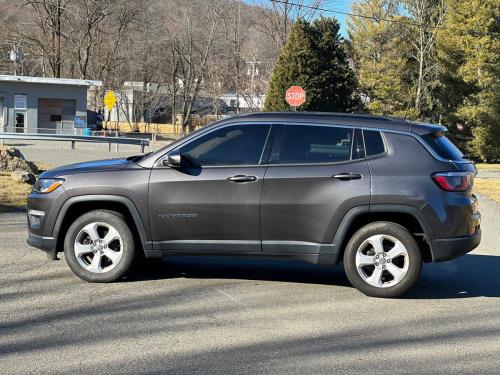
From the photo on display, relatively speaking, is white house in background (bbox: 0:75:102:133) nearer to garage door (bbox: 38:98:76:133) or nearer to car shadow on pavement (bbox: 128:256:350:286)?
garage door (bbox: 38:98:76:133)

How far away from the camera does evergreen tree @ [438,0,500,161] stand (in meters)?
35.4

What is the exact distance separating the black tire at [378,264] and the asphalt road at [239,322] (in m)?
0.12

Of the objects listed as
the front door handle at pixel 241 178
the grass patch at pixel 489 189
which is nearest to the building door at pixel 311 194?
the front door handle at pixel 241 178

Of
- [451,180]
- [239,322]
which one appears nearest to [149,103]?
[451,180]

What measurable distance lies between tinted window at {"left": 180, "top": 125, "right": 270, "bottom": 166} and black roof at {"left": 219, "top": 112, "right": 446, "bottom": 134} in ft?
0.39

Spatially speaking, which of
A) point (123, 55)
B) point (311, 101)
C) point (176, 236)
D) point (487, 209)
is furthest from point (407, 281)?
point (123, 55)

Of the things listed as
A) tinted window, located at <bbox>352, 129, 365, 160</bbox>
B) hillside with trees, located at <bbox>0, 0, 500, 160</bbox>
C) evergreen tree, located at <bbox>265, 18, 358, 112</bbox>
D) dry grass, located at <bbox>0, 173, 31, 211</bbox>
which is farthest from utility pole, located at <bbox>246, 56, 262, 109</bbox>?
tinted window, located at <bbox>352, 129, 365, 160</bbox>

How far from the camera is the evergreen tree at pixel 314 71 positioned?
33.4 meters

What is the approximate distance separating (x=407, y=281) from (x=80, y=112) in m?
37.0

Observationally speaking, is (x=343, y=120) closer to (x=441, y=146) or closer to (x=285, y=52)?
(x=441, y=146)

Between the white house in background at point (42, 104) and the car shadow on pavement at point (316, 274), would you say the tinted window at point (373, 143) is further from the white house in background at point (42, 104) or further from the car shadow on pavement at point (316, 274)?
the white house in background at point (42, 104)

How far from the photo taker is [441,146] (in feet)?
19.5

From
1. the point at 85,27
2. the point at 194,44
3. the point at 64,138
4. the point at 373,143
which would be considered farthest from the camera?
the point at 194,44

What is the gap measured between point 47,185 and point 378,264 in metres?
3.50
